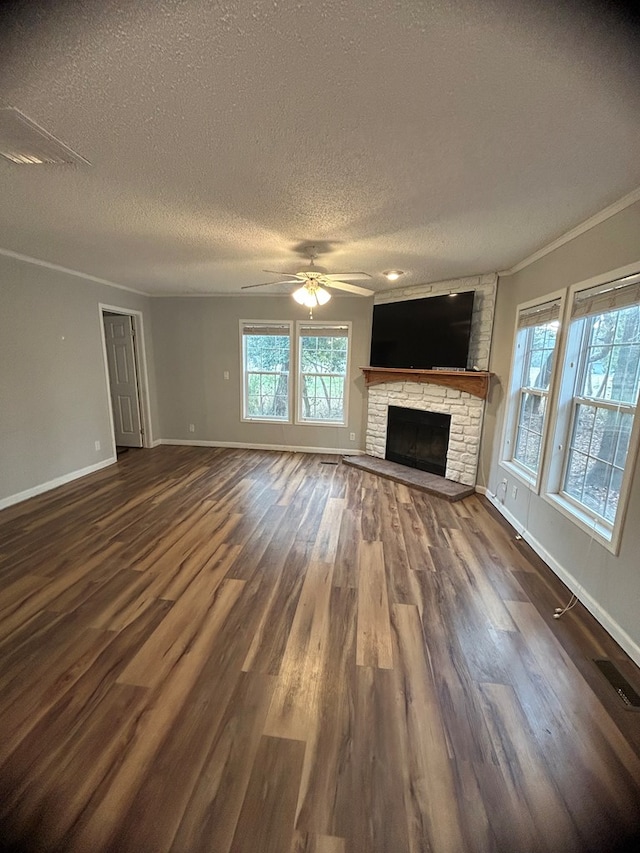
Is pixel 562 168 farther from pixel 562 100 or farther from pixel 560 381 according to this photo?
pixel 560 381

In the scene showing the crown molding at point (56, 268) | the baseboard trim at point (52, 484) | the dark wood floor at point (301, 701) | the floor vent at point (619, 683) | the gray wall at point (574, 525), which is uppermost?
the crown molding at point (56, 268)

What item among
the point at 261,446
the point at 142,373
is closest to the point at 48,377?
the point at 142,373

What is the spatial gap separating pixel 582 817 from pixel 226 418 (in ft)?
17.9

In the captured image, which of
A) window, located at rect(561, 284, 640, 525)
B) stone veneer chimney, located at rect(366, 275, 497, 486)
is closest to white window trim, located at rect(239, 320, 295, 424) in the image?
stone veneer chimney, located at rect(366, 275, 497, 486)

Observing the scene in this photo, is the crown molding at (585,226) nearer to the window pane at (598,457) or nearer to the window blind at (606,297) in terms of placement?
the window blind at (606,297)

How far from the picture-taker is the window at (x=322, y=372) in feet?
17.3

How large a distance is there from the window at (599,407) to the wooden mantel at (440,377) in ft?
4.39

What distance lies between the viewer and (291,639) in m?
1.82

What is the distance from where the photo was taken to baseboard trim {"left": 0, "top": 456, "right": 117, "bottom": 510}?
3.41m

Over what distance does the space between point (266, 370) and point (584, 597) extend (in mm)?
4775

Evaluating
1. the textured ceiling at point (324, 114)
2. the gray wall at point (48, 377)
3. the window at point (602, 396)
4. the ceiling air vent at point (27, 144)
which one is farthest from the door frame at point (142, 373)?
the window at point (602, 396)

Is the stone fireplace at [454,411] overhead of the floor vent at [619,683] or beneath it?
overhead

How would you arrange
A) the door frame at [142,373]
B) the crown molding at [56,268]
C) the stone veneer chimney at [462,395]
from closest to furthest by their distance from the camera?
the crown molding at [56,268], the stone veneer chimney at [462,395], the door frame at [142,373]

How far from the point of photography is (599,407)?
7.48ft
